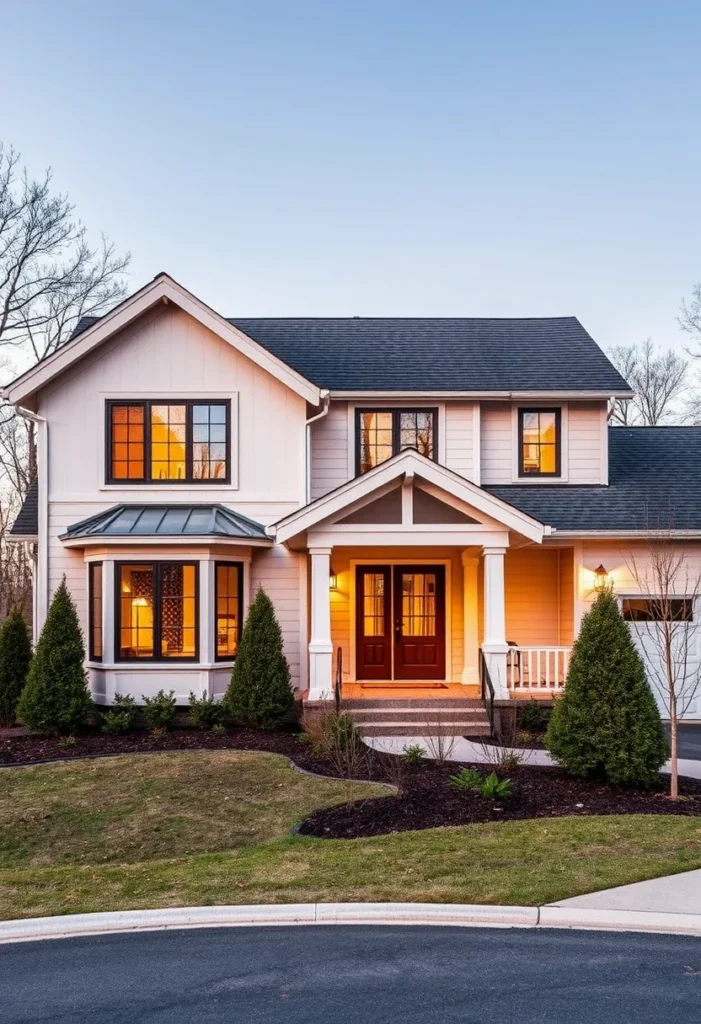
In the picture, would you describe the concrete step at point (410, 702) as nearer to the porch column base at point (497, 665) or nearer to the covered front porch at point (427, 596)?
the covered front porch at point (427, 596)

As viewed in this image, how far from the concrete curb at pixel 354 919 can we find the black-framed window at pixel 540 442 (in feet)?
34.5

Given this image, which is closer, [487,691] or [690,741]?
[690,741]

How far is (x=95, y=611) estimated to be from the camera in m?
13.5

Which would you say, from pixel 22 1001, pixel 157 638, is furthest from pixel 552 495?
pixel 22 1001

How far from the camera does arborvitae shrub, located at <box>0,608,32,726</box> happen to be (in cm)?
1312

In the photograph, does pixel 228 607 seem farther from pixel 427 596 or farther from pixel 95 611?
pixel 427 596

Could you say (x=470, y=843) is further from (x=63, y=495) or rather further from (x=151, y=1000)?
(x=63, y=495)

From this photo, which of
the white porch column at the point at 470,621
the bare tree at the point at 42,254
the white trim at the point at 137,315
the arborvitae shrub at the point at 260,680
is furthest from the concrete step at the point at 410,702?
the bare tree at the point at 42,254

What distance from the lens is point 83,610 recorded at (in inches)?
544

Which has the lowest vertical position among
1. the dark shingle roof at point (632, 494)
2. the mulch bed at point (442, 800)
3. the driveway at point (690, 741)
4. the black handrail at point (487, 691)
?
the driveway at point (690, 741)

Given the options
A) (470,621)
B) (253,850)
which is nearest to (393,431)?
(470,621)

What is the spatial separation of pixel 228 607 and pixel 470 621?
14.8 ft

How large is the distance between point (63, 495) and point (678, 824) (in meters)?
11.1

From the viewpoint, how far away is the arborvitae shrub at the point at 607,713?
8789 mm
